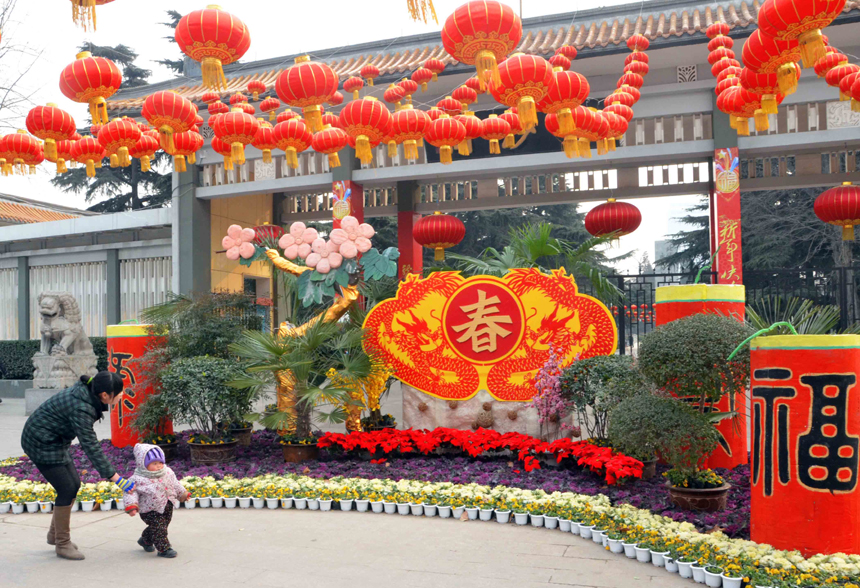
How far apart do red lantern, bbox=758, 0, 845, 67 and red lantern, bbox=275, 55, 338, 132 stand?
3.41 metres

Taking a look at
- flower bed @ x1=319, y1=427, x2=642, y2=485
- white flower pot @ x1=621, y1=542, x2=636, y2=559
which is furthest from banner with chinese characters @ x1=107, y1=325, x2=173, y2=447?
white flower pot @ x1=621, y1=542, x2=636, y2=559

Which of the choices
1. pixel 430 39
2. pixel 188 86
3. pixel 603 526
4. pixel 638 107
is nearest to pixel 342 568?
pixel 603 526

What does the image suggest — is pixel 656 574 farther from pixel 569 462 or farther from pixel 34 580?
pixel 34 580

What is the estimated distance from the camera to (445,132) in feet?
25.1

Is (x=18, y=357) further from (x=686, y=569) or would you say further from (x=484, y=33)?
(x=686, y=569)

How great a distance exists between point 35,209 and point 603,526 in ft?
66.9

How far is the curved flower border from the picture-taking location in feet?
13.0

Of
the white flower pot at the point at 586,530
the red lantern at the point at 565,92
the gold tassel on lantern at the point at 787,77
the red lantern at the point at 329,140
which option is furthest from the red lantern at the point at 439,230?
the white flower pot at the point at 586,530

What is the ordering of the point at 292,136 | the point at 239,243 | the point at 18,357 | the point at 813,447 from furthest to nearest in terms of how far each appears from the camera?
the point at 18,357
the point at 239,243
the point at 292,136
the point at 813,447

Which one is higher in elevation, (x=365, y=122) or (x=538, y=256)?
(x=365, y=122)

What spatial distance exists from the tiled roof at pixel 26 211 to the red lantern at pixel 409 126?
15.2m

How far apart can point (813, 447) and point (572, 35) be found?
914 cm

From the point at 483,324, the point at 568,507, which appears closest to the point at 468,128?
the point at 483,324

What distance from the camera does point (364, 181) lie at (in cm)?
1308
